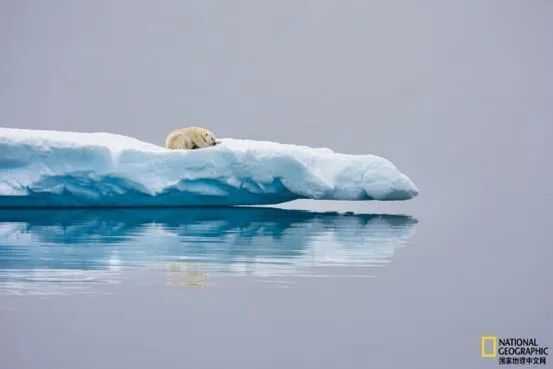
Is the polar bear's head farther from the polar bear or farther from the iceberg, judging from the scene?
the iceberg

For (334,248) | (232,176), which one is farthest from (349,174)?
(334,248)

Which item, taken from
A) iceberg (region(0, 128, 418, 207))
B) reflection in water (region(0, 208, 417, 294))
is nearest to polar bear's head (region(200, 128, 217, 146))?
iceberg (region(0, 128, 418, 207))

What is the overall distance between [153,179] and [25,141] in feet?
4.30

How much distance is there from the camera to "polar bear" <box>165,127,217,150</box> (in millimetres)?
9805

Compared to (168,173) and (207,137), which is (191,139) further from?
(168,173)

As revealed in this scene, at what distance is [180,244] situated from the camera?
6.50 m

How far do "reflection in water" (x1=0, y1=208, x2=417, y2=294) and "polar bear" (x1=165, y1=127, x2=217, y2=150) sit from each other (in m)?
0.93

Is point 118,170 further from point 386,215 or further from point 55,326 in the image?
point 55,326

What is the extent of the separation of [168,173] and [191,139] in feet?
2.75

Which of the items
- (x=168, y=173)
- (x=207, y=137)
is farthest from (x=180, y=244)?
(x=207, y=137)

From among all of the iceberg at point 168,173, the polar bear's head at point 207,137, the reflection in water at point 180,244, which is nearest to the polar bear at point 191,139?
the polar bear's head at point 207,137

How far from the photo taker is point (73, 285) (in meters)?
4.85

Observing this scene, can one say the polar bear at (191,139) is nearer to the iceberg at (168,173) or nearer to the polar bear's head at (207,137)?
the polar bear's head at (207,137)

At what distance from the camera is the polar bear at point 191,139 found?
9805 mm
